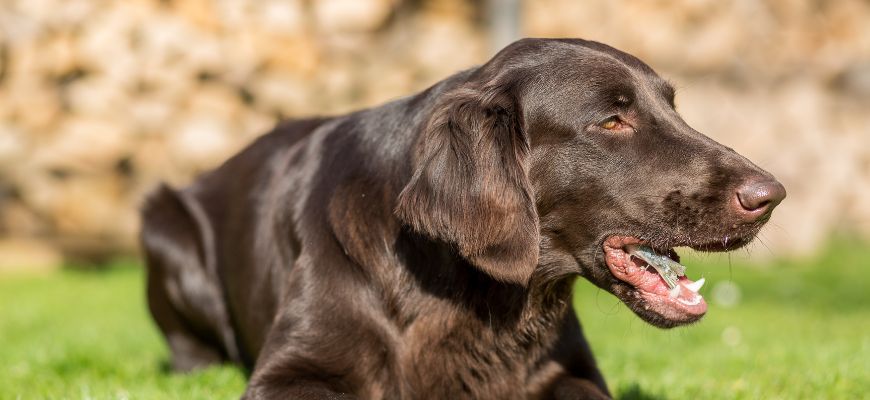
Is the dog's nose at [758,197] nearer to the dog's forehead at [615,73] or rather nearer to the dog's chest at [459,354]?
the dog's forehead at [615,73]

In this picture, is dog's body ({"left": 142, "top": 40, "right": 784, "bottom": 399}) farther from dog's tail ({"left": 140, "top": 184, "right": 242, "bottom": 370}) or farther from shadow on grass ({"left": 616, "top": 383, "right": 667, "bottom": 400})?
dog's tail ({"left": 140, "top": 184, "right": 242, "bottom": 370})

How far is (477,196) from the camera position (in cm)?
295

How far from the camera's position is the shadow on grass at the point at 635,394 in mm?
3799

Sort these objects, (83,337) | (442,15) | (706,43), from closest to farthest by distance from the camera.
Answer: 1. (83,337)
2. (442,15)
3. (706,43)

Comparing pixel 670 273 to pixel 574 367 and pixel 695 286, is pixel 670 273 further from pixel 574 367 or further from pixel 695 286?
pixel 574 367

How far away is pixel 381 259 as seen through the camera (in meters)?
3.33

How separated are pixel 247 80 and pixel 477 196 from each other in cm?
780

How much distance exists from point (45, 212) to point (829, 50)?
9090 mm

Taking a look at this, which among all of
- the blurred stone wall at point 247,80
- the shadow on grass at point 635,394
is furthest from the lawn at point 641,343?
the blurred stone wall at point 247,80

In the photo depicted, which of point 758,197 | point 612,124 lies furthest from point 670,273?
point 612,124

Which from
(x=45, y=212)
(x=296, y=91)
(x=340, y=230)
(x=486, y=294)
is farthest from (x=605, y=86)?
(x=45, y=212)

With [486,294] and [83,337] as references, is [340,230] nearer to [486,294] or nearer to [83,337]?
[486,294]

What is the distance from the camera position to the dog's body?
2998mm

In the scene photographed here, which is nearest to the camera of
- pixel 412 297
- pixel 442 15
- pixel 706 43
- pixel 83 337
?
pixel 412 297
